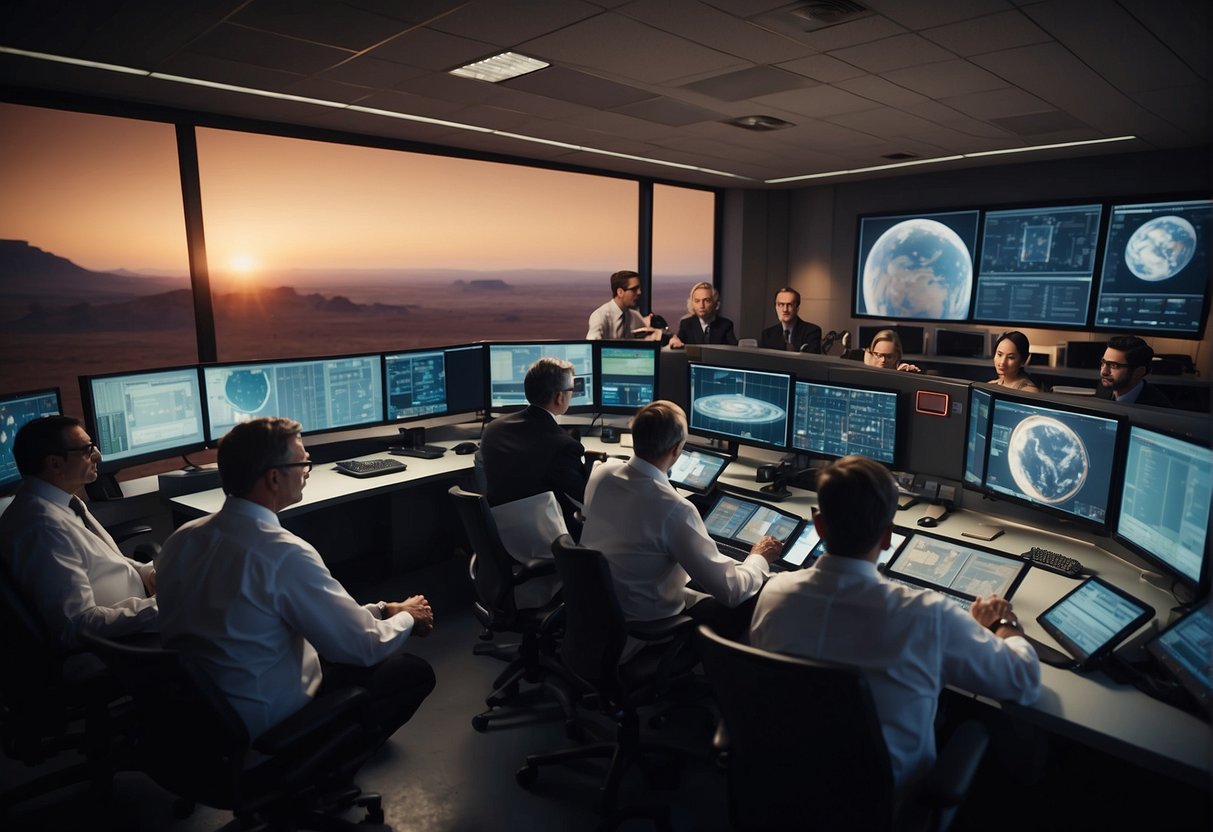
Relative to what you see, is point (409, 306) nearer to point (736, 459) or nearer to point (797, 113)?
A: point (797, 113)

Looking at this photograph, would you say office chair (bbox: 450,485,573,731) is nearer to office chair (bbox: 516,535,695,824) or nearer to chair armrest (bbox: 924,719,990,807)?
office chair (bbox: 516,535,695,824)

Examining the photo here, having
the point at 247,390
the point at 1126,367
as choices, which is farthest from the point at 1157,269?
the point at 247,390

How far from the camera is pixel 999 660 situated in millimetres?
1449

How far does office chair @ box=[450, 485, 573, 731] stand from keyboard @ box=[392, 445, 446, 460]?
45.9 inches

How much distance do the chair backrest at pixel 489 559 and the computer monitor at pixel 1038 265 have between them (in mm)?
5660

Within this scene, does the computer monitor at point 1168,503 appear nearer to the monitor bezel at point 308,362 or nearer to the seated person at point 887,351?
the seated person at point 887,351

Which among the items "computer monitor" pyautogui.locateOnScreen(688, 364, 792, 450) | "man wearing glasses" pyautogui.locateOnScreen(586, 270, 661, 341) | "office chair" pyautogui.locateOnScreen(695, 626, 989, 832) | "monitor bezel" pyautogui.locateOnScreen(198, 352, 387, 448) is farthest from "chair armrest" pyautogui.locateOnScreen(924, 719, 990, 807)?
"man wearing glasses" pyautogui.locateOnScreen(586, 270, 661, 341)

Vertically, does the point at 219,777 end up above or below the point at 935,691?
below

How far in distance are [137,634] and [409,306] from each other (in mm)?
7134

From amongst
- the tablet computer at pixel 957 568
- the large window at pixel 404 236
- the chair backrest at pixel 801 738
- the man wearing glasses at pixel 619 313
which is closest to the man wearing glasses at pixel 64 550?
the chair backrest at pixel 801 738

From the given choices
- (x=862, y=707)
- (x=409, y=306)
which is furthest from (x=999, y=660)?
(x=409, y=306)

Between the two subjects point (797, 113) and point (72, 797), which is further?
point (797, 113)

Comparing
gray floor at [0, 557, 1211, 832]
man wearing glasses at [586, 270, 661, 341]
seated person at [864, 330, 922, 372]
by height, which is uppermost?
man wearing glasses at [586, 270, 661, 341]

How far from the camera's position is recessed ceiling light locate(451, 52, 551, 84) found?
336 cm
